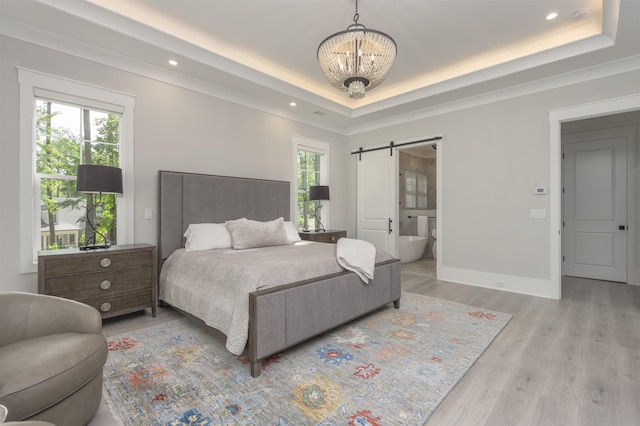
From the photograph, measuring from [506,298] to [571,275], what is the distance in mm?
2250

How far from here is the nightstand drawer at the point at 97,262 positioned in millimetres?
2485

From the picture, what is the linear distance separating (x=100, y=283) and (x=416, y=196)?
6.79 metres

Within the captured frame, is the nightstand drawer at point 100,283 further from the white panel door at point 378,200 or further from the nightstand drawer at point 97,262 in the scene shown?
the white panel door at point 378,200

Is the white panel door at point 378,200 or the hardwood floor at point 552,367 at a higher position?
the white panel door at point 378,200

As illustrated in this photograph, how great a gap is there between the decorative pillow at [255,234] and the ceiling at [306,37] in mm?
1844

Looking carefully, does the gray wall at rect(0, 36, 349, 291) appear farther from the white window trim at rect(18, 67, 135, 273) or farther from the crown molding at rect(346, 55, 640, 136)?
the crown molding at rect(346, 55, 640, 136)

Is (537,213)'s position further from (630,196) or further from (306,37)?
(306,37)

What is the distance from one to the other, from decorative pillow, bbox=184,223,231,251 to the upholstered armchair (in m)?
1.58

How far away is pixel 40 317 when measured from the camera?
5.39ft

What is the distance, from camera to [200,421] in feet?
5.22

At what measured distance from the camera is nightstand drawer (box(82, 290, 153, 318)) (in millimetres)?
2725

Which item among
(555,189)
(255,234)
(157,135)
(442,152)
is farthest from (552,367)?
(157,135)

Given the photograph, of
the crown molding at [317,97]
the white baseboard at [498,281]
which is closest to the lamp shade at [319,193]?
the crown molding at [317,97]

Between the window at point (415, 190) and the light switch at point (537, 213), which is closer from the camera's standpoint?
the light switch at point (537, 213)
